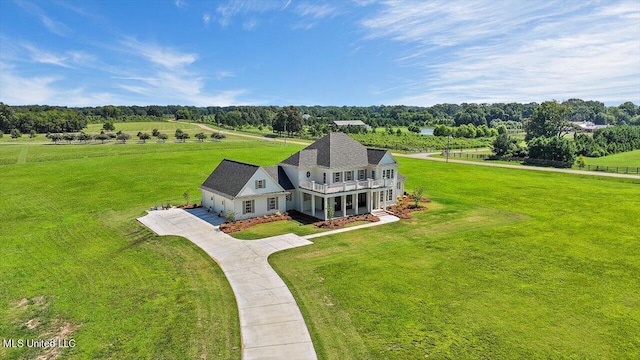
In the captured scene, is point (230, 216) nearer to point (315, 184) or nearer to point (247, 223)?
point (247, 223)

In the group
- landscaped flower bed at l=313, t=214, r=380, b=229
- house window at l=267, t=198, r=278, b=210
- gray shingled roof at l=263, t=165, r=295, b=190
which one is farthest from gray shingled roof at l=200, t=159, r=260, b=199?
landscaped flower bed at l=313, t=214, r=380, b=229

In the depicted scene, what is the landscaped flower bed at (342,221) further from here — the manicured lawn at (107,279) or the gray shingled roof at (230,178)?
the manicured lawn at (107,279)

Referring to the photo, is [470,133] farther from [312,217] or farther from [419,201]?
[312,217]

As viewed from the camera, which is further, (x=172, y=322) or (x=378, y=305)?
(x=378, y=305)

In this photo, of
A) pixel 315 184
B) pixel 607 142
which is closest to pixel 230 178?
pixel 315 184

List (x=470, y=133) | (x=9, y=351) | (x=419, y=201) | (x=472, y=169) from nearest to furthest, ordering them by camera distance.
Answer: (x=9, y=351)
(x=419, y=201)
(x=472, y=169)
(x=470, y=133)

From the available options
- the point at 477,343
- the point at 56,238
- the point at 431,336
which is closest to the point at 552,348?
the point at 477,343

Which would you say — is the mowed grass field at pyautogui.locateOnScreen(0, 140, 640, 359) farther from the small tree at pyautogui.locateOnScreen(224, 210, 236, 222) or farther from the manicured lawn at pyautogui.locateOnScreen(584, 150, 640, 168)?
the manicured lawn at pyautogui.locateOnScreen(584, 150, 640, 168)
